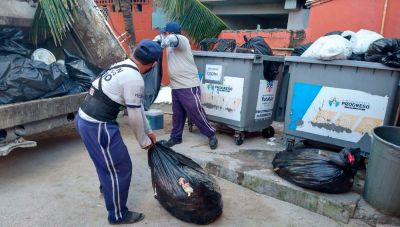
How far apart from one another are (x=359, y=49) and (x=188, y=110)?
6.55ft

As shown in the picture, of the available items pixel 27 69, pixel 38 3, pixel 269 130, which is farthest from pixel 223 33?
pixel 27 69

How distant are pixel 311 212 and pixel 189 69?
206 cm

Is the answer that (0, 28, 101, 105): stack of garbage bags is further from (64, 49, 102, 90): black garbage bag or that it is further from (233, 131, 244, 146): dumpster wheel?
(233, 131, 244, 146): dumpster wheel

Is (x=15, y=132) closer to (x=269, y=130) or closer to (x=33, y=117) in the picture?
(x=33, y=117)

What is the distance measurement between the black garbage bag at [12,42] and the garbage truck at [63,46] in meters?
0.07

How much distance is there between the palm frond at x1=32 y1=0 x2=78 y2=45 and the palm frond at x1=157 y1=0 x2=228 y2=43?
2682mm

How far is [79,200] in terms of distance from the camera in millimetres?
3031

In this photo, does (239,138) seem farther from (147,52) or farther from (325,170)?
(147,52)

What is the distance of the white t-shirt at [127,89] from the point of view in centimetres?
233

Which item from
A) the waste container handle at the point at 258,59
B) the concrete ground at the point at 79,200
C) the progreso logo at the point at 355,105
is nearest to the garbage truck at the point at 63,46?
the concrete ground at the point at 79,200

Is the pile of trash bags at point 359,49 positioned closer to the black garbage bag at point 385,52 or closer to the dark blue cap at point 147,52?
the black garbage bag at point 385,52

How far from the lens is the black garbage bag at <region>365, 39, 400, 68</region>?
302cm

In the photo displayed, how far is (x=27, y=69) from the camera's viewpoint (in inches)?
137

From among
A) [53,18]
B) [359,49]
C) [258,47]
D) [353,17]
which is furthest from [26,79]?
[353,17]
